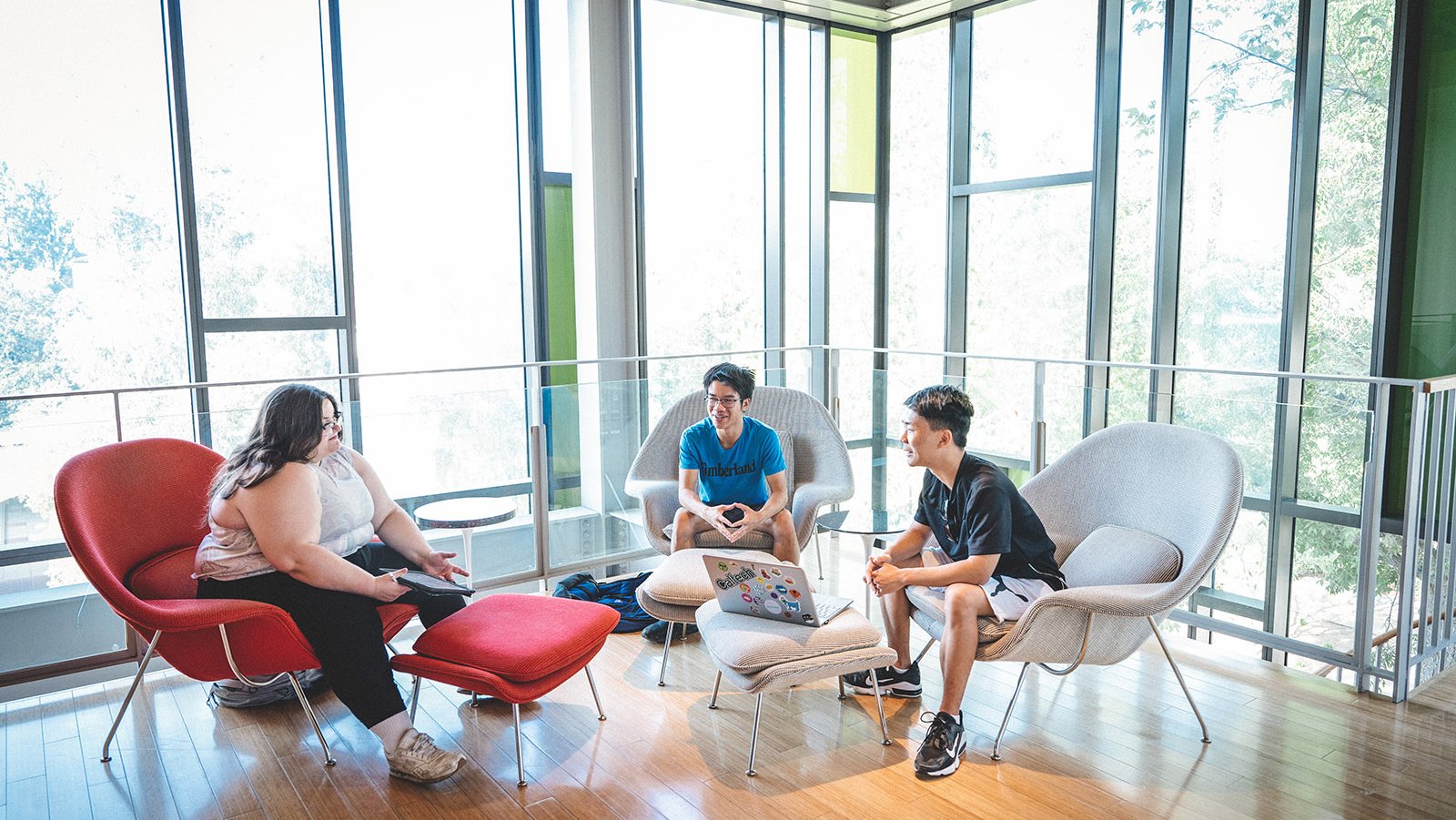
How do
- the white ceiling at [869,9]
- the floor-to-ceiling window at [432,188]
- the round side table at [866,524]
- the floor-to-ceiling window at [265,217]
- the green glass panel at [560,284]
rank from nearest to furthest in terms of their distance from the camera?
the round side table at [866,524]
the floor-to-ceiling window at [265,217]
the floor-to-ceiling window at [432,188]
the green glass panel at [560,284]
the white ceiling at [869,9]

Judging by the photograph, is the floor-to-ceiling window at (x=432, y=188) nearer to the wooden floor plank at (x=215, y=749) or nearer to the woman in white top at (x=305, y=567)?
the wooden floor plank at (x=215, y=749)

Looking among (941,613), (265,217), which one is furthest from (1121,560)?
(265,217)

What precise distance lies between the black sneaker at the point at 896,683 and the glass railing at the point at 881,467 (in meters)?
1.23

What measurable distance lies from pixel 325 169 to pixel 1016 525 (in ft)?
13.0

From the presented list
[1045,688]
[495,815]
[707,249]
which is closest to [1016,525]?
[1045,688]

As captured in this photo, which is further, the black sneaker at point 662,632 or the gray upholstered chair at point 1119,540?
the black sneaker at point 662,632

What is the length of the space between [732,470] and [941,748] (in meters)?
1.40

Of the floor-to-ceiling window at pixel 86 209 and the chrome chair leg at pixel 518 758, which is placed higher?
the floor-to-ceiling window at pixel 86 209

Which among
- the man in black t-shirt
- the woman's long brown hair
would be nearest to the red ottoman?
the woman's long brown hair

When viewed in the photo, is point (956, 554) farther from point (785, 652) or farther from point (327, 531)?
point (327, 531)

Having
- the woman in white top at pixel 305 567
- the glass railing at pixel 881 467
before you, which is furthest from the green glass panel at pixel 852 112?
the woman in white top at pixel 305 567

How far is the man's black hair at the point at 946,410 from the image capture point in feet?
10.3

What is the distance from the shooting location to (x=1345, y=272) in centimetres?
483

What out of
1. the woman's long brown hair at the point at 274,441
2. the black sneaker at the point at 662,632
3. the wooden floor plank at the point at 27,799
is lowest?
the wooden floor plank at the point at 27,799
